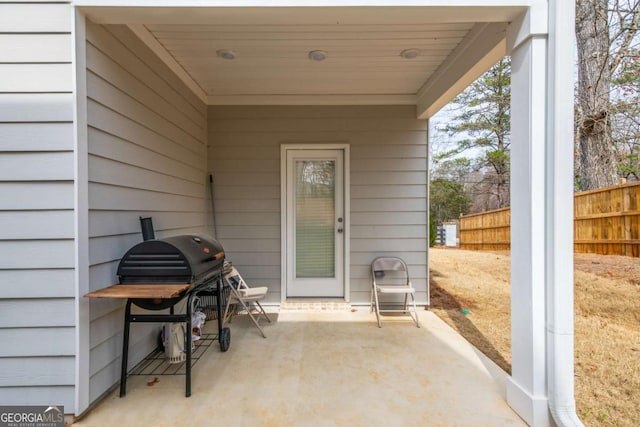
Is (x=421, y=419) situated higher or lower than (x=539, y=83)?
lower

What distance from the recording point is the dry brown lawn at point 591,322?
1896mm

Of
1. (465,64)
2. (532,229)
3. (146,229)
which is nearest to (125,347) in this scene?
(146,229)

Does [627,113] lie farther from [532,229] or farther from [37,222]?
[37,222]

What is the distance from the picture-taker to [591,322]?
3062 mm

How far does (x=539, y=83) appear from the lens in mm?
1657

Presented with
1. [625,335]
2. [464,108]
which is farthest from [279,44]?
[464,108]

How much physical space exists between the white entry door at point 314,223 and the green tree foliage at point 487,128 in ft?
28.0

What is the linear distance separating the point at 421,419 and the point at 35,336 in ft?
7.27

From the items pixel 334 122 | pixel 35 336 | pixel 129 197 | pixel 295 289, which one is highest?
pixel 334 122

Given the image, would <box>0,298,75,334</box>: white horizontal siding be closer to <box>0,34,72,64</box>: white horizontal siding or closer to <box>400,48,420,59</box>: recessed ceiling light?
<box>0,34,72,64</box>: white horizontal siding

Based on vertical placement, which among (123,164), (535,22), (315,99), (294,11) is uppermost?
(315,99)

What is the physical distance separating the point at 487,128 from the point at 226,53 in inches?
402

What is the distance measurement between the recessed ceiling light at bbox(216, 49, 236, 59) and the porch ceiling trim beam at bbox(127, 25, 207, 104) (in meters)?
0.45

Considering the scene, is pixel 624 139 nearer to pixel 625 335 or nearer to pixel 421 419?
pixel 625 335
